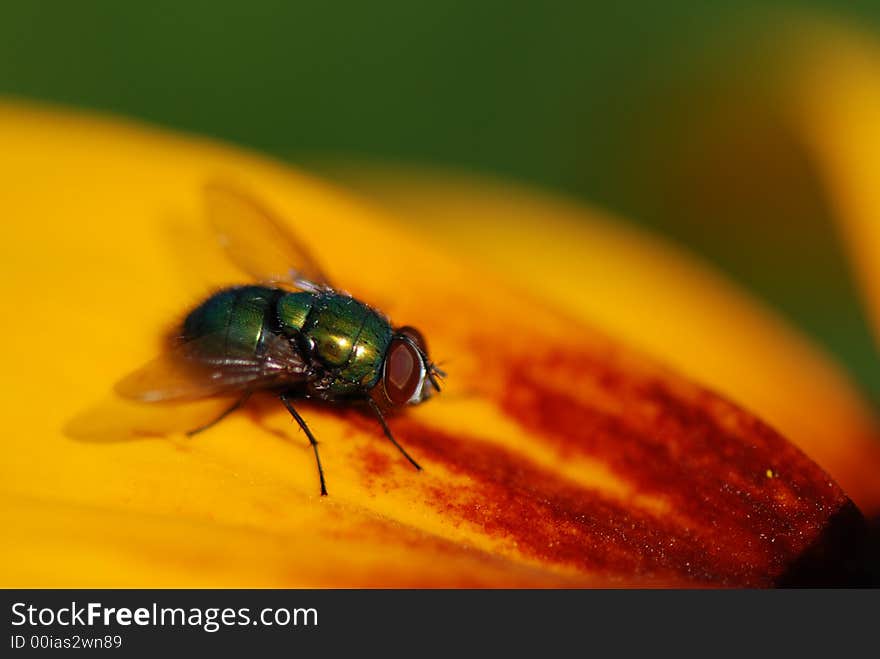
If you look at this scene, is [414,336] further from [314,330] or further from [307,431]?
[307,431]

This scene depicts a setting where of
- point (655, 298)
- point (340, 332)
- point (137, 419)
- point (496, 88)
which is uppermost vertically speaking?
point (496, 88)

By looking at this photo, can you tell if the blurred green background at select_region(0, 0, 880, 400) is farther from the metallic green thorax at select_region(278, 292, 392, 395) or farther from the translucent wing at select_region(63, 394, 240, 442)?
the translucent wing at select_region(63, 394, 240, 442)

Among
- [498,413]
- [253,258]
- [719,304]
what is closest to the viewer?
[498,413]

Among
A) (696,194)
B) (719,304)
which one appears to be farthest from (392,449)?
(696,194)

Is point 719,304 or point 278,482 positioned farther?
point 719,304
